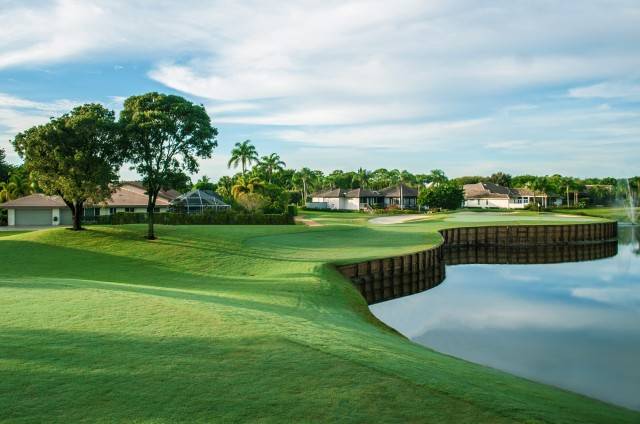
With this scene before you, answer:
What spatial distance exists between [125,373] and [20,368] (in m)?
1.64

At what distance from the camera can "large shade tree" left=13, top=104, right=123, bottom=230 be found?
36.4 metres

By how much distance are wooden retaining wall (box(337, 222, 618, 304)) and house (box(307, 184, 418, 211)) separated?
197 ft

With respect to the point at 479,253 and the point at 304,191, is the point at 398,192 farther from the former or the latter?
the point at 479,253

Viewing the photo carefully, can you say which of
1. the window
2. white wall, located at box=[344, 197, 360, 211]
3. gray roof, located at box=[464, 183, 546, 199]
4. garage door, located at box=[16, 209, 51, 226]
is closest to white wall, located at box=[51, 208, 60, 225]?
garage door, located at box=[16, 209, 51, 226]

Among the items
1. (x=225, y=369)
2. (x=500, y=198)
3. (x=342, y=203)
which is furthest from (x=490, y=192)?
(x=225, y=369)

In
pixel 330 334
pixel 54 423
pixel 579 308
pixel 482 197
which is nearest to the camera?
pixel 54 423

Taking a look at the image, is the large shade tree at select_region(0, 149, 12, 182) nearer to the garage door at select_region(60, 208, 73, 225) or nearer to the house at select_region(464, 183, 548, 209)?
the garage door at select_region(60, 208, 73, 225)

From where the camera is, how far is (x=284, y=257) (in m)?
31.3

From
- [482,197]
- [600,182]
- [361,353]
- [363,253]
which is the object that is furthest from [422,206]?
[361,353]

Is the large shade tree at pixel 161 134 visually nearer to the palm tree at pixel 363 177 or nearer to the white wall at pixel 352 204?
the white wall at pixel 352 204

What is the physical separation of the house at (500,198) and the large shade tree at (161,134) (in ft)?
347

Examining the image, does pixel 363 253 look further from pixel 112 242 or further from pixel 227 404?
pixel 227 404

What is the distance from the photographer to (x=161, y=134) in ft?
120

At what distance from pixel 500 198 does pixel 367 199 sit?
36.3 metres
